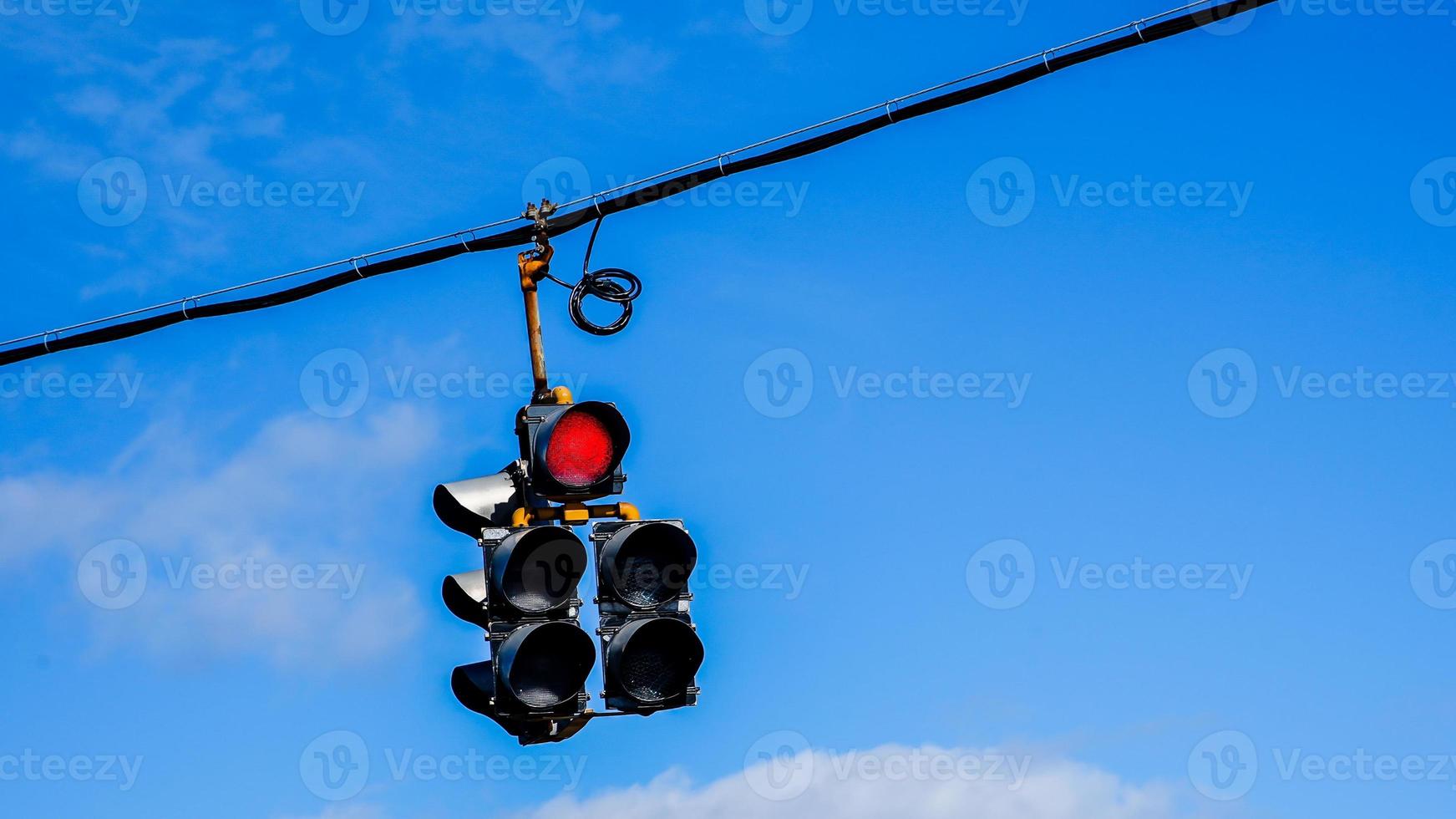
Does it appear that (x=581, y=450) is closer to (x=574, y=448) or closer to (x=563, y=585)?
(x=574, y=448)

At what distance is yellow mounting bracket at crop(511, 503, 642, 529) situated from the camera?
22.7 feet

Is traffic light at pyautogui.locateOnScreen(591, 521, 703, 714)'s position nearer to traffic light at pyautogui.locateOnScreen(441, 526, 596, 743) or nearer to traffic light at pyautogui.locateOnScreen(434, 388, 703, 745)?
traffic light at pyautogui.locateOnScreen(434, 388, 703, 745)

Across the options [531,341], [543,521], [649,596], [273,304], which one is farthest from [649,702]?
[273,304]

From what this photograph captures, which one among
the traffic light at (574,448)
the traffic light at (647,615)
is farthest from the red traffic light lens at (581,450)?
the traffic light at (647,615)

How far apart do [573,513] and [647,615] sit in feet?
1.71

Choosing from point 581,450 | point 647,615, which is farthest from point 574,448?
point 647,615

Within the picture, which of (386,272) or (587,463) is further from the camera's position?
(386,272)

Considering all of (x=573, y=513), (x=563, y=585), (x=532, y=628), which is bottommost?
(x=532, y=628)

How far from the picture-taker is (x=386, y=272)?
8406 millimetres

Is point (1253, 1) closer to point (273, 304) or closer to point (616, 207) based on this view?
point (616, 207)

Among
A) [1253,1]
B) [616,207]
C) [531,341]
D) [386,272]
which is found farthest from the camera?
[386,272]

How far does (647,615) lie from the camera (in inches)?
273

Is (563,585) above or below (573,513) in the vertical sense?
below

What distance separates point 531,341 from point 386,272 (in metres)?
1.46
